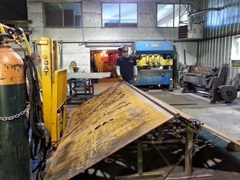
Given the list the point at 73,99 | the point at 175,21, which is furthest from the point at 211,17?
the point at 73,99

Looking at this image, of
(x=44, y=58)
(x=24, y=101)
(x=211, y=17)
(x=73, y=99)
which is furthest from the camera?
(x=211, y=17)

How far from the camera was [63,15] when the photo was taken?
33.8ft

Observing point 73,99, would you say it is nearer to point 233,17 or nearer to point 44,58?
point 44,58

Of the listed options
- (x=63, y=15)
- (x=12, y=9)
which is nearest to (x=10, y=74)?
(x=63, y=15)

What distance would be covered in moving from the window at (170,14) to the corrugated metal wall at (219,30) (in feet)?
3.81

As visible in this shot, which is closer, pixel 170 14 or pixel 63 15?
pixel 63 15

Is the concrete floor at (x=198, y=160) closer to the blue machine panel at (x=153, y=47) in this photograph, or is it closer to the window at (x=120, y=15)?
the blue machine panel at (x=153, y=47)

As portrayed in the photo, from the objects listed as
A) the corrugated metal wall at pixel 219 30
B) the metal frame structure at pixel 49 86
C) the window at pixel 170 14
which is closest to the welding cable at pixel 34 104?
the metal frame structure at pixel 49 86

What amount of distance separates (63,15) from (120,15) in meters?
2.98

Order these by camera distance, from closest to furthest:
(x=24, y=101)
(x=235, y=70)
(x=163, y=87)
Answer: (x=24, y=101)
(x=235, y=70)
(x=163, y=87)

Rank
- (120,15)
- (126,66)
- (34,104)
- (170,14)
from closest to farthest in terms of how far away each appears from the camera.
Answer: (34,104) → (126,66) → (120,15) → (170,14)

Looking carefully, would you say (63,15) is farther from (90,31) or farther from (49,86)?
(49,86)

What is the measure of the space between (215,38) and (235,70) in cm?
222

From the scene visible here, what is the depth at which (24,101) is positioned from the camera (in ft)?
5.49
